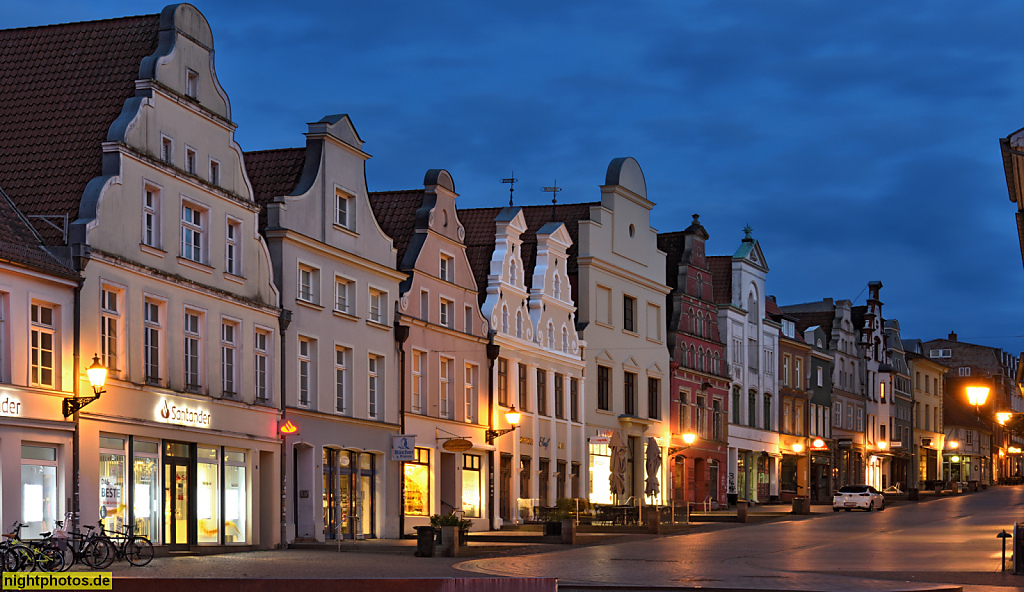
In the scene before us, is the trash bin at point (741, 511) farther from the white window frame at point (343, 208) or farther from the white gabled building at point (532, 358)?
the white window frame at point (343, 208)

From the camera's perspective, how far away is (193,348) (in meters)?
35.2

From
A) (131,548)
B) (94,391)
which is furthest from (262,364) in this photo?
(131,548)

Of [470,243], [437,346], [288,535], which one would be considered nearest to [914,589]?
[288,535]

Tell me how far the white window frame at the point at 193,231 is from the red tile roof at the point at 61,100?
2896 mm

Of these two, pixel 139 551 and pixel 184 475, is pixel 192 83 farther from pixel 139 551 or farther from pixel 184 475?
pixel 139 551

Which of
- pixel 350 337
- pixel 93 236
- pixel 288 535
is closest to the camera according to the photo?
pixel 93 236

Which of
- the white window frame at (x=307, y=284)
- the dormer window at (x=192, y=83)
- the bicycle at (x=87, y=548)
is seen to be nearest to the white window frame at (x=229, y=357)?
the white window frame at (x=307, y=284)

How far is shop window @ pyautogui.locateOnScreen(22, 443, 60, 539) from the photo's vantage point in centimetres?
2917

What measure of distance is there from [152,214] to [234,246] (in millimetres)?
3760

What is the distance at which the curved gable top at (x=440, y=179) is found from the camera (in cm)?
4800

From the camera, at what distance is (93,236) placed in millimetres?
31016

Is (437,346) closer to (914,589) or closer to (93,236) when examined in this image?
(93,236)

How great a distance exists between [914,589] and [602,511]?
28059 mm

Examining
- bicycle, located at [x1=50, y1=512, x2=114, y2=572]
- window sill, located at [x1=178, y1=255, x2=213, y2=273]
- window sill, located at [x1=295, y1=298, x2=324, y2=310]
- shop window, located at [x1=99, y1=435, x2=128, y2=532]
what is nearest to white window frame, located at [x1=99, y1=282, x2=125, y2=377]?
shop window, located at [x1=99, y1=435, x2=128, y2=532]
